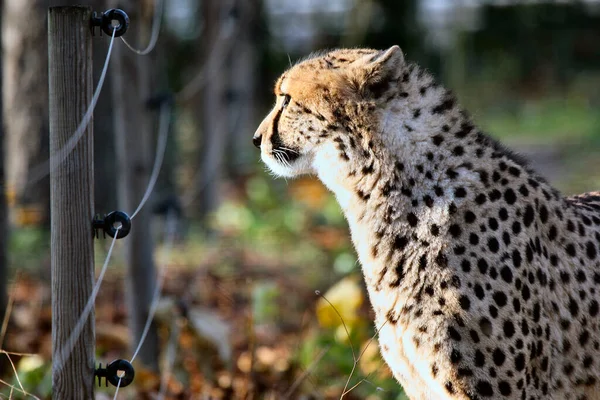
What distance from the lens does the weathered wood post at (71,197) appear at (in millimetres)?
2465

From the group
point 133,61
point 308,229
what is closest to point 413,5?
point 308,229

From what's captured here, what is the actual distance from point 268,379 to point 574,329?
1794 mm

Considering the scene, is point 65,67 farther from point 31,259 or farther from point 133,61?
point 31,259

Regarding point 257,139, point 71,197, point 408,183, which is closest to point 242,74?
point 257,139

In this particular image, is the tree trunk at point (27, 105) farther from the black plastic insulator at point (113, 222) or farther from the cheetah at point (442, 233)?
the black plastic insulator at point (113, 222)

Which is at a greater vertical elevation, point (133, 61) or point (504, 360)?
point (133, 61)

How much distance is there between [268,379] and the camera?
14.6ft

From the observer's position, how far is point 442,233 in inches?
116

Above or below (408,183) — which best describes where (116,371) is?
below

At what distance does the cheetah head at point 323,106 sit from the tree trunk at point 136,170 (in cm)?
141

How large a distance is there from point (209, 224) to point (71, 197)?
6.59 metres

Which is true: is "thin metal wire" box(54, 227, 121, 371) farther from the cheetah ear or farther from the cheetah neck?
the cheetah ear

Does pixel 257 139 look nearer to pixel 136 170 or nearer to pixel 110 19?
pixel 110 19

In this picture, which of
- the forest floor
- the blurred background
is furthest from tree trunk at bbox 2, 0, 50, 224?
the forest floor
